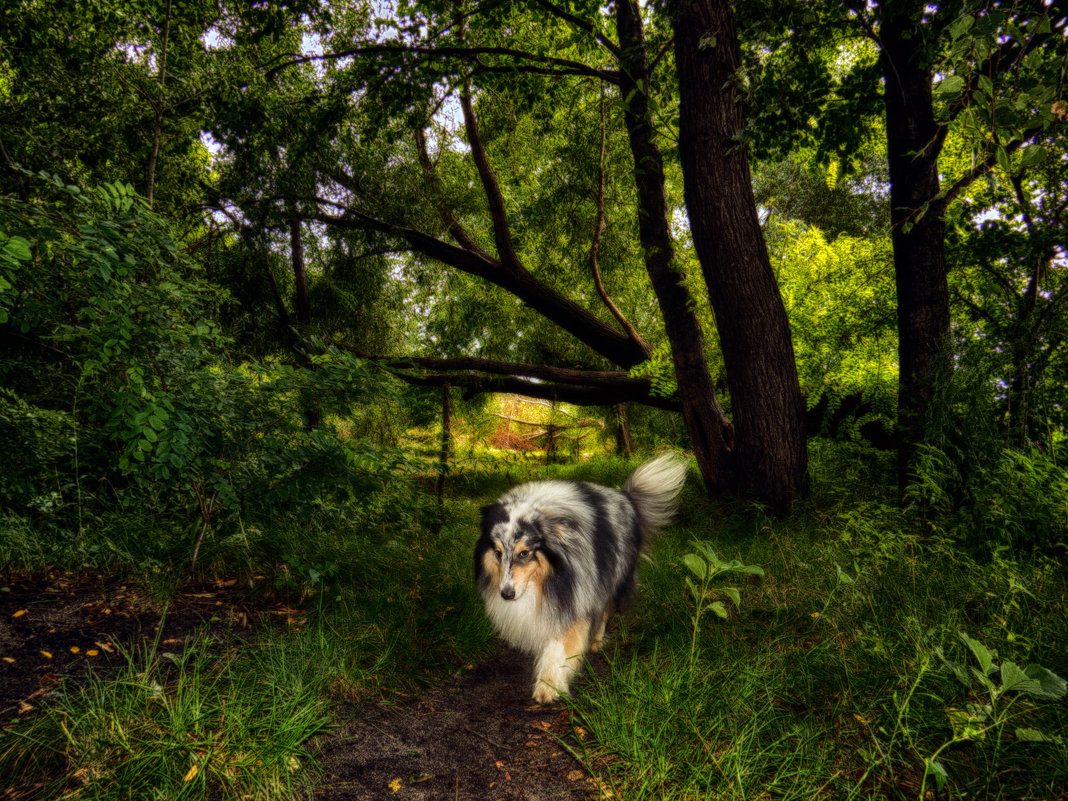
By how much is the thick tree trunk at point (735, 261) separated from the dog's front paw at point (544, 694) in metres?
2.89

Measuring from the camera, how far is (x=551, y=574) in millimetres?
2928

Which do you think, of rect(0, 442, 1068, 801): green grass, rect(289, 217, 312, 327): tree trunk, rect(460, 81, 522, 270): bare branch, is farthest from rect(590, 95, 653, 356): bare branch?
rect(289, 217, 312, 327): tree trunk

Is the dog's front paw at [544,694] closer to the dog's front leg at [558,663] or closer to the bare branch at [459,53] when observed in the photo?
the dog's front leg at [558,663]

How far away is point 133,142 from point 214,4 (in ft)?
8.33

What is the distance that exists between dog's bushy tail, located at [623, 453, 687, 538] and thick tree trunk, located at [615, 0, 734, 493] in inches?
32.4

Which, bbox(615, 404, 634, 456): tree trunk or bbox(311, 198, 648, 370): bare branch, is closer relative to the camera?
bbox(311, 198, 648, 370): bare branch

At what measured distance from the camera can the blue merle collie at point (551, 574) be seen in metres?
2.81

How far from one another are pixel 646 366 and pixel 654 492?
2879 mm

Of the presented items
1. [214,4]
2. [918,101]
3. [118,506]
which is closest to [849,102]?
[918,101]

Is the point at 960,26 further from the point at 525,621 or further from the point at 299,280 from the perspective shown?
the point at 299,280

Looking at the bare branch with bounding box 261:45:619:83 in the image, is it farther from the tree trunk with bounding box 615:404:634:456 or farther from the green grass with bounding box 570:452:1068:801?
the tree trunk with bounding box 615:404:634:456

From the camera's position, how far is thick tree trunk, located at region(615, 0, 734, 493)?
5.08 metres

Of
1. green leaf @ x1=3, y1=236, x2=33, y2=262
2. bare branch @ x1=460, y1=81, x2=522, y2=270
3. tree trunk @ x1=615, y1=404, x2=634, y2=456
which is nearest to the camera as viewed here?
green leaf @ x1=3, y1=236, x2=33, y2=262

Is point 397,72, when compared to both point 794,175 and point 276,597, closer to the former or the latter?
point 276,597
